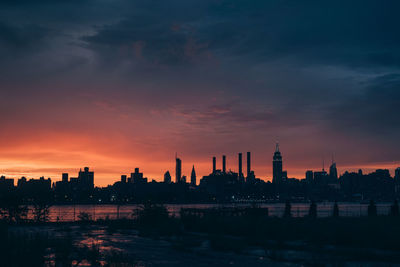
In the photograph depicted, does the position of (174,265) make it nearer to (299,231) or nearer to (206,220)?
(299,231)

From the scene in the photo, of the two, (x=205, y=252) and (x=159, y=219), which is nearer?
(x=205, y=252)

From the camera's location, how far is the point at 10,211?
192ft

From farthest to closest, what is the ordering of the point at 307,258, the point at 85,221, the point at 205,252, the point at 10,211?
the point at 85,221, the point at 10,211, the point at 205,252, the point at 307,258

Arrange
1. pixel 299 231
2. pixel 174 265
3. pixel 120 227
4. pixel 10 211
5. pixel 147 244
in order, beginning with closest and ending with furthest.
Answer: pixel 174 265 → pixel 147 244 → pixel 299 231 → pixel 120 227 → pixel 10 211

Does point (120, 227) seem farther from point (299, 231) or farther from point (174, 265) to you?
point (174, 265)

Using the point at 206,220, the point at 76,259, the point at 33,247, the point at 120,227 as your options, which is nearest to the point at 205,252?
the point at 76,259

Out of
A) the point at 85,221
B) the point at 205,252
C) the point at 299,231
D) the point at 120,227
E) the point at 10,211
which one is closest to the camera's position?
the point at 205,252

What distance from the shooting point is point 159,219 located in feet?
162

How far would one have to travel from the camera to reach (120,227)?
52.9 metres

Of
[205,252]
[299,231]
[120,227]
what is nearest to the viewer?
[205,252]

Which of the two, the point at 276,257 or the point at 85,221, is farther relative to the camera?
the point at 85,221

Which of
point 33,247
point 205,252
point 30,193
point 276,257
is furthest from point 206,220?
point 30,193

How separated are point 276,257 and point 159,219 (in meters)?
26.0

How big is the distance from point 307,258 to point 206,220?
20386 mm
